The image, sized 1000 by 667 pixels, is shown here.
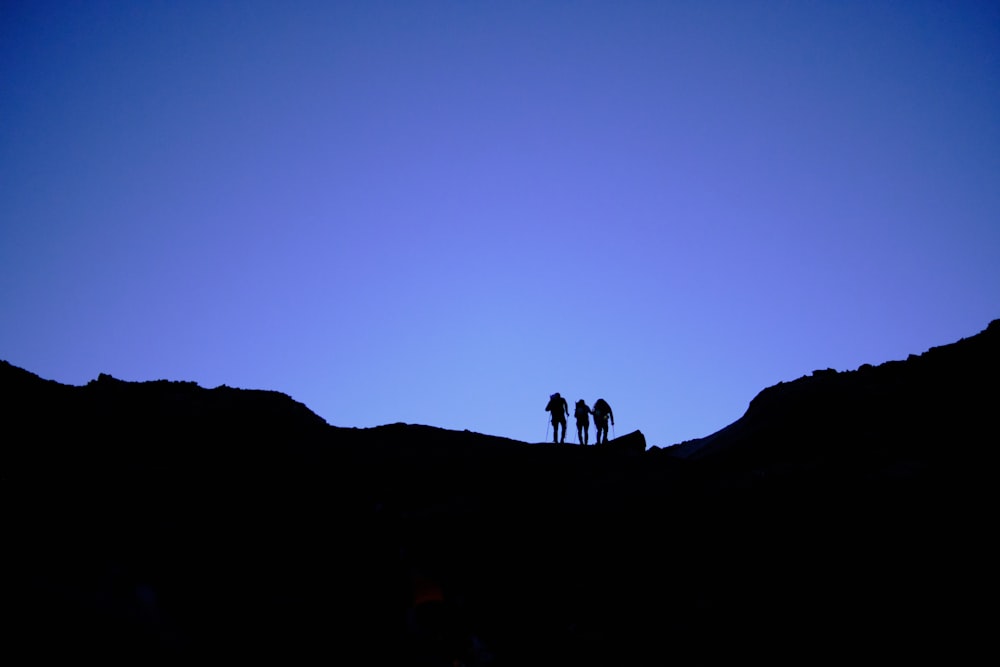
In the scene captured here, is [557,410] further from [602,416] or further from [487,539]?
[487,539]

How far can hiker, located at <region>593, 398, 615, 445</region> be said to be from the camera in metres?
26.0

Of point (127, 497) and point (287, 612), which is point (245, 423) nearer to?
point (127, 497)

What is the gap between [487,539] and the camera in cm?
1599

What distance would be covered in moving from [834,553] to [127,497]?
1612cm

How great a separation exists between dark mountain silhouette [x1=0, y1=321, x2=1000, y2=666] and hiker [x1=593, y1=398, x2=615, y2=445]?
5640 mm

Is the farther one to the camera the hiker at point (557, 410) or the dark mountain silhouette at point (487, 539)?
the hiker at point (557, 410)

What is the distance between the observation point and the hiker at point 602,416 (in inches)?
1025

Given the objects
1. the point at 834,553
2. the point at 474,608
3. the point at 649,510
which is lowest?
the point at 474,608

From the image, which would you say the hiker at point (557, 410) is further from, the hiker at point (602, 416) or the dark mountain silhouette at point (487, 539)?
the dark mountain silhouette at point (487, 539)

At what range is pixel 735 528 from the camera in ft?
51.1

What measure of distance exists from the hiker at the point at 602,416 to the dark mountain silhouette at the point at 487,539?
18.5 ft

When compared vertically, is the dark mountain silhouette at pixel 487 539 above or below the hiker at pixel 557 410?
below

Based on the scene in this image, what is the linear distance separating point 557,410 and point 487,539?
10.7 m

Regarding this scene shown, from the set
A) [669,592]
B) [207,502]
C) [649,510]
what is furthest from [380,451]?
[669,592]
